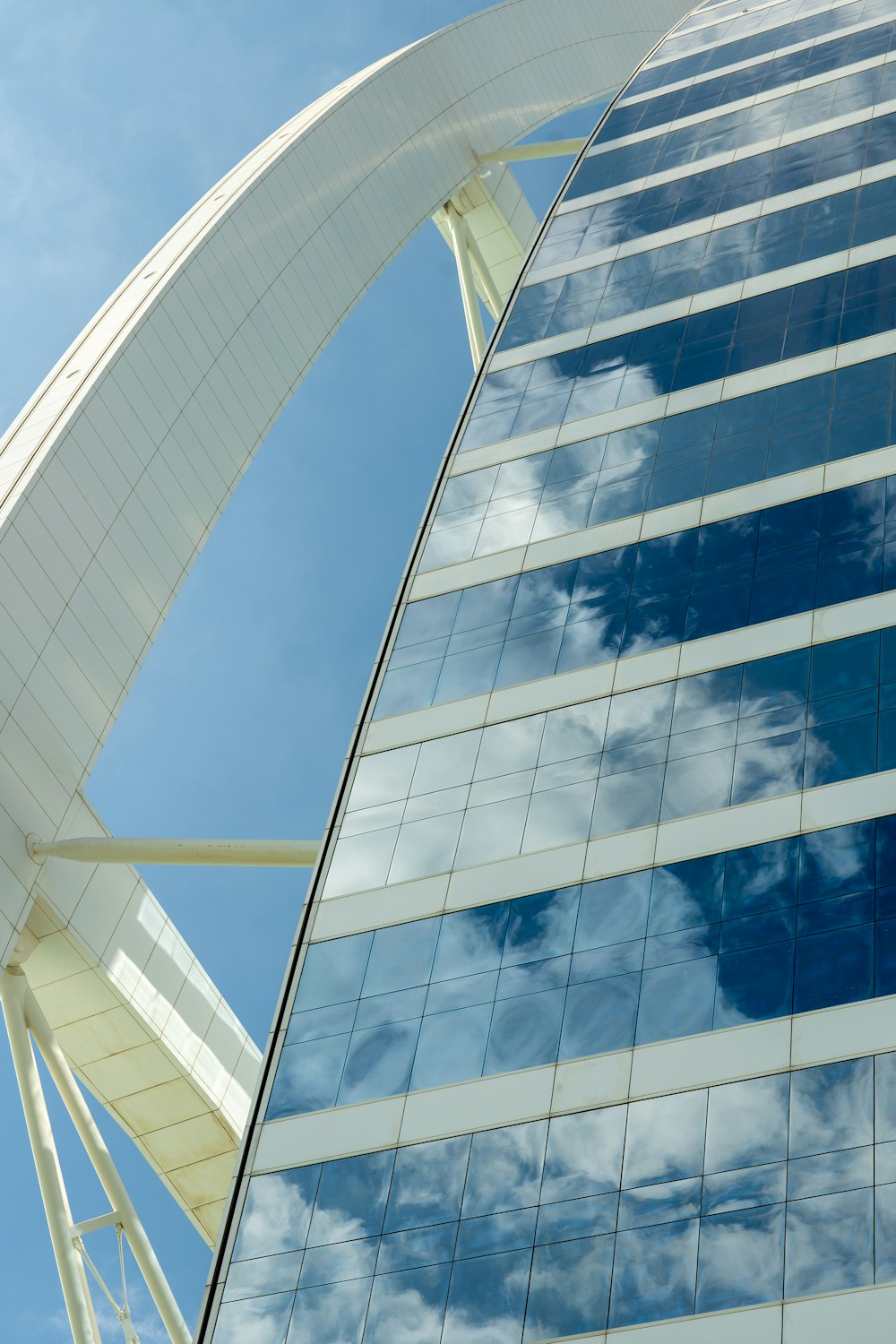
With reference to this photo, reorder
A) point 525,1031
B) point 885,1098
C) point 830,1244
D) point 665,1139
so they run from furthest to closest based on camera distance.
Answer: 1. point 525,1031
2. point 665,1139
3. point 885,1098
4. point 830,1244

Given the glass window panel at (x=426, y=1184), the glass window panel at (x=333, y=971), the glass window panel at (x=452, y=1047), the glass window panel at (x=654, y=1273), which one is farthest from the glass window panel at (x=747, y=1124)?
the glass window panel at (x=333, y=971)

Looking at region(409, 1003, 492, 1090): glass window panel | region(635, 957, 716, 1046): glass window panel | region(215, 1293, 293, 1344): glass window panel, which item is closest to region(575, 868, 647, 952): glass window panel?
region(635, 957, 716, 1046): glass window panel

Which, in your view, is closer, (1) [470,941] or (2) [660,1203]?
(2) [660,1203]

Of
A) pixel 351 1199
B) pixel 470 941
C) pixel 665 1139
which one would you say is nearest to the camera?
pixel 665 1139

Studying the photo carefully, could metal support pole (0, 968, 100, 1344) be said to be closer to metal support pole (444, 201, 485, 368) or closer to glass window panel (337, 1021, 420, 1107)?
glass window panel (337, 1021, 420, 1107)

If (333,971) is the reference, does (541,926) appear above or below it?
below

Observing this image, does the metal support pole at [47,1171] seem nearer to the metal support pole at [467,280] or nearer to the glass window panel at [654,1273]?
the glass window panel at [654,1273]

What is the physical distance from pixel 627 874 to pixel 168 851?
34.9ft

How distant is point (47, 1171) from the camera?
32.3 meters

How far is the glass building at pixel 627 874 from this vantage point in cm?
2056

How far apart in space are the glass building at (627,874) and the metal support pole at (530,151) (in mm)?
21259

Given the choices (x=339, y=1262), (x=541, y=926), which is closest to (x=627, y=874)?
(x=541, y=926)

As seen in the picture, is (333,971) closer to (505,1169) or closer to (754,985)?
(505,1169)

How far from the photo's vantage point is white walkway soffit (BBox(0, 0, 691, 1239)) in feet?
109
